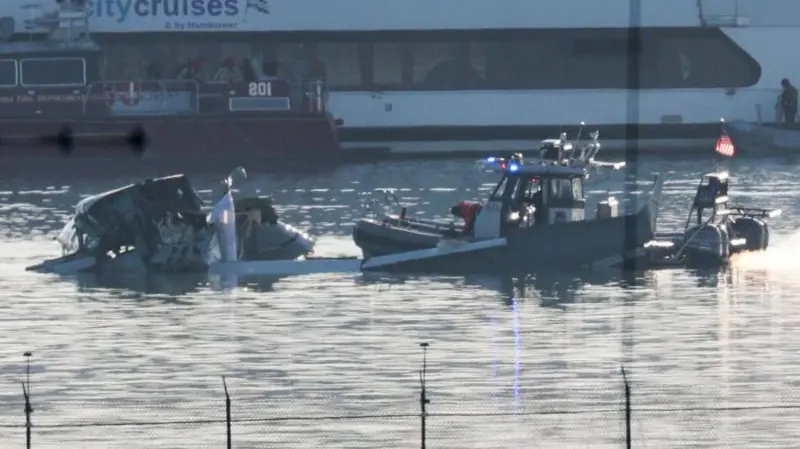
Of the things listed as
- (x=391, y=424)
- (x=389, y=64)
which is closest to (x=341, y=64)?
(x=389, y=64)

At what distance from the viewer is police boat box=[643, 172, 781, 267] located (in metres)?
33.2

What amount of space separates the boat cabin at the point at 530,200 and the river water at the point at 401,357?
79cm

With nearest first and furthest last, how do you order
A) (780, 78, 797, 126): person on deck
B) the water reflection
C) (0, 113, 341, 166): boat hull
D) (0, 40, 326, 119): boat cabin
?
the water reflection < (0, 113, 341, 166): boat hull < (0, 40, 326, 119): boat cabin < (780, 78, 797, 126): person on deck

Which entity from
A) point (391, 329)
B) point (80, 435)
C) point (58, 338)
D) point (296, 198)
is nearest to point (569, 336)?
point (391, 329)

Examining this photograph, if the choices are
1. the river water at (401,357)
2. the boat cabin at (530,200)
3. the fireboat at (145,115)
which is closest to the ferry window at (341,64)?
the fireboat at (145,115)

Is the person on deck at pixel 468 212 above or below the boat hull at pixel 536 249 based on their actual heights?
above

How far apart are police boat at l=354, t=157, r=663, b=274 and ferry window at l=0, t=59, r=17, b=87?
22168 mm

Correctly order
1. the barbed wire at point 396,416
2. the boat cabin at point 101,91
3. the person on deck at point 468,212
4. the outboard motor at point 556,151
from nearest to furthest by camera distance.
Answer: the barbed wire at point 396,416 → the outboard motor at point 556,151 → the person on deck at point 468,212 → the boat cabin at point 101,91

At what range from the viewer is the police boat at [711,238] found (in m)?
33.2

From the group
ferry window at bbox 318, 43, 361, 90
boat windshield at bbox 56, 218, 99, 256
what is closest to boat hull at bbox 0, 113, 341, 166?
ferry window at bbox 318, 43, 361, 90

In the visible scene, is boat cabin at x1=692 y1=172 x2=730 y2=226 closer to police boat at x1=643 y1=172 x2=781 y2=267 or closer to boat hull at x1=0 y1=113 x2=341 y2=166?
police boat at x1=643 y1=172 x2=781 y2=267

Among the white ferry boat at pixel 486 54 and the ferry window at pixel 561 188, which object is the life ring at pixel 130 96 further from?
the ferry window at pixel 561 188

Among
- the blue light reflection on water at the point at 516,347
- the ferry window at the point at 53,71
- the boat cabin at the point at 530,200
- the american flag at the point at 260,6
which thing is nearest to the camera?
the blue light reflection on water at the point at 516,347

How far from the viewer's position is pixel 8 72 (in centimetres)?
5316
